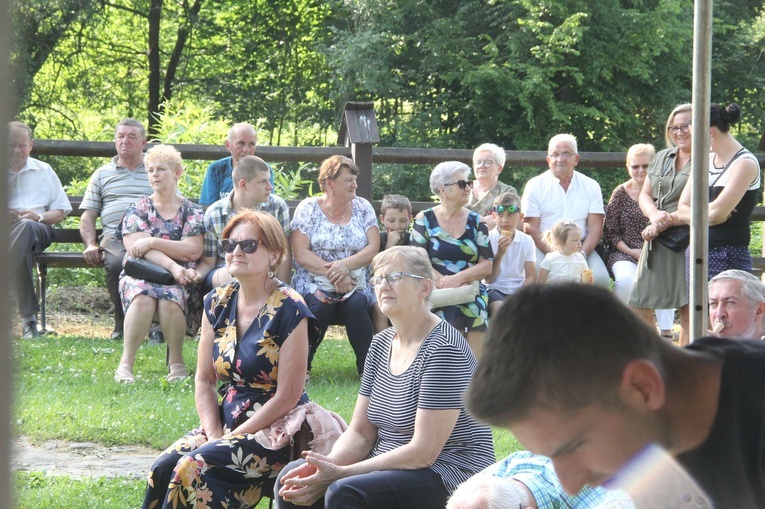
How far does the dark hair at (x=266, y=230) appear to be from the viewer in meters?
4.33

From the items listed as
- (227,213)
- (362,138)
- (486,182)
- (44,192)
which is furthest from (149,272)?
(486,182)

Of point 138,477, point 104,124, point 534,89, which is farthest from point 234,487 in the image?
point 104,124

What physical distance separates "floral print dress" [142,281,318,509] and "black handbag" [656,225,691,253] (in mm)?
2816

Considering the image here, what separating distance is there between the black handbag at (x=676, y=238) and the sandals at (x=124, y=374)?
11.8ft

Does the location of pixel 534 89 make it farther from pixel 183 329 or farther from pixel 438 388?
pixel 438 388

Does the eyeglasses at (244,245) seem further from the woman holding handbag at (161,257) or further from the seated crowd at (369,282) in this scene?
the woman holding handbag at (161,257)

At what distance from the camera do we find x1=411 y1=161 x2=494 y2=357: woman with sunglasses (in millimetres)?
6129

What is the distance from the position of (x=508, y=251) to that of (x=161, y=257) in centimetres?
247

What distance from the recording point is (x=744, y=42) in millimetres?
19219

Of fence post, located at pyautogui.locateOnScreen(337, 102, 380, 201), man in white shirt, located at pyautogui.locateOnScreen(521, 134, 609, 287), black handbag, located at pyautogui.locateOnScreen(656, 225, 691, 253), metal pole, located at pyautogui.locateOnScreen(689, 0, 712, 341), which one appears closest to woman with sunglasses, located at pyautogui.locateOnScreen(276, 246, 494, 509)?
metal pole, located at pyautogui.locateOnScreen(689, 0, 712, 341)

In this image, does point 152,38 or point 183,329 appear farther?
point 152,38

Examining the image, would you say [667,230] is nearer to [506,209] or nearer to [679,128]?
[679,128]

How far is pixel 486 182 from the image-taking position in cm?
700

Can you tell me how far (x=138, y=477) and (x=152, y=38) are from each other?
17.7m
